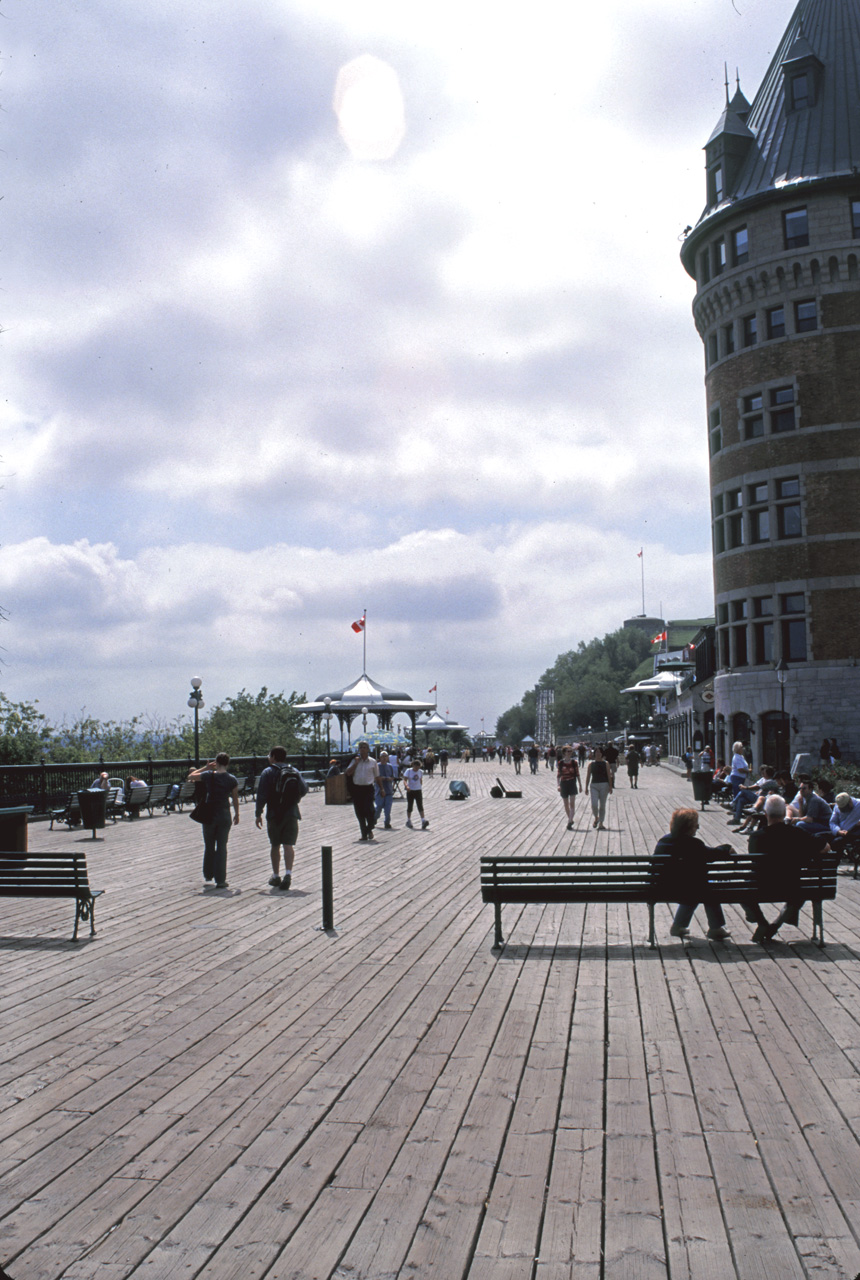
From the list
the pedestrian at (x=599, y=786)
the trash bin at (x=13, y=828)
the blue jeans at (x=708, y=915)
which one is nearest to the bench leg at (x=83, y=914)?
the trash bin at (x=13, y=828)

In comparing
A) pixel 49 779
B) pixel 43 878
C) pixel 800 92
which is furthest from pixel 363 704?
pixel 800 92

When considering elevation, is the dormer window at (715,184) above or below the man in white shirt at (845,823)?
above

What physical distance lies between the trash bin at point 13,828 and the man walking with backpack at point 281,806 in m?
3.64

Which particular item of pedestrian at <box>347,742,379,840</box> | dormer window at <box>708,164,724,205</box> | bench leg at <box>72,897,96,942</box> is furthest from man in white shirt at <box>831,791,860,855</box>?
dormer window at <box>708,164,724,205</box>

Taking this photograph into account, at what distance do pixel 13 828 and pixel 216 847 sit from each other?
3186 millimetres

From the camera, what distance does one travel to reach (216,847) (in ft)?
44.4

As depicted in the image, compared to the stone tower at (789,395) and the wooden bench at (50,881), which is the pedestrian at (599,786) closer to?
the wooden bench at (50,881)

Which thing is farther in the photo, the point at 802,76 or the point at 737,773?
the point at 802,76

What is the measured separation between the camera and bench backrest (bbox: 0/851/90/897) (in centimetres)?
1003

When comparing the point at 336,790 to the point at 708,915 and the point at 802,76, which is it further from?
the point at 802,76

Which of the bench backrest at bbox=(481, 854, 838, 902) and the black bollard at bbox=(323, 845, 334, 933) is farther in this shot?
the black bollard at bbox=(323, 845, 334, 933)

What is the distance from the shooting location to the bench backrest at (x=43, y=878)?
10031 mm

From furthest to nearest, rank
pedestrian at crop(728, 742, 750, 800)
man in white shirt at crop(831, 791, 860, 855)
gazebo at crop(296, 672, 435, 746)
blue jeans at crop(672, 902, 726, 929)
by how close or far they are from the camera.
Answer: gazebo at crop(296, 672, 435, 746)
pedestrian at crop(728, 742, 750, 800)
man in white shirt at crop(831, 791, 860, 855)
blue jeans at crop(672, 902, 726, 929)

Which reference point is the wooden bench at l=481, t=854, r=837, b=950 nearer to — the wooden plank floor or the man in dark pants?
the man in dark pants
